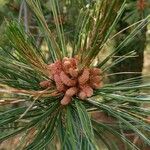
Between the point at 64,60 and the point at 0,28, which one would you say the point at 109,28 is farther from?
the point at 0,28

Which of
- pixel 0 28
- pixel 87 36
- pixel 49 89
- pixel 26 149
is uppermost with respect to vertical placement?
pixel 0 28

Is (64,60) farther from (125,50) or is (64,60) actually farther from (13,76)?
(125,50)

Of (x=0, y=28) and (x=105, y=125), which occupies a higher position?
(x=0, y=28)

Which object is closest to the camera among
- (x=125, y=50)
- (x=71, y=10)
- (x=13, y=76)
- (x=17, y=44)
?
(x=17, y=44)

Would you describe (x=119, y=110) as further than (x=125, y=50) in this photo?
No

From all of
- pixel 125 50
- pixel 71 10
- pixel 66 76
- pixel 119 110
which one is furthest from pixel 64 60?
pixel 125 50

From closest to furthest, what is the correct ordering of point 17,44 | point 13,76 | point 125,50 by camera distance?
point 17,44
point 13,76
point 125,50

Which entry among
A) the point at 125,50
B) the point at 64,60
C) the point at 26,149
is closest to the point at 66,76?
the point at 64,60
